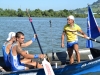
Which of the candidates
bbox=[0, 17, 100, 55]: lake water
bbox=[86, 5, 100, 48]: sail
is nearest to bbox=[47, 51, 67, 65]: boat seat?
bbox=[86, 5, 100, 48]: sail

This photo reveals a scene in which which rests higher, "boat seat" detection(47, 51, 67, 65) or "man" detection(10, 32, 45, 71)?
"man" detection(10, 32, 45, 71)

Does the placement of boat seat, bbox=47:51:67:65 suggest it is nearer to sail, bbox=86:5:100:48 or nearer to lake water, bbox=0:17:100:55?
sail, bbox=86:5:100:48

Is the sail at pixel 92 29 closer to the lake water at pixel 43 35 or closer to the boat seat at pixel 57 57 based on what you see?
the boat seat at pixel 57 57

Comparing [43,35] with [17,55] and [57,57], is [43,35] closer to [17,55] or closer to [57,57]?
[57,57]

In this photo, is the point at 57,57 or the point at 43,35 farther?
the point at 43,35

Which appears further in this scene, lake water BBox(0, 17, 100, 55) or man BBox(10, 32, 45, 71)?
lake water BBox(0, 17, 100, 55)

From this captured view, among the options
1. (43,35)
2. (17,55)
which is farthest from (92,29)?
(43,35)

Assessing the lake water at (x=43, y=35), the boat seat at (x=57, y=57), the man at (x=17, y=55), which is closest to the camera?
the man at (x=17, y=55)

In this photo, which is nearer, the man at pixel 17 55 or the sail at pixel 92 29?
the man at pixel 17 55

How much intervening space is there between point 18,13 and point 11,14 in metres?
1.61

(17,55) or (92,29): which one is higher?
(92,29)

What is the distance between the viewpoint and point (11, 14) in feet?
220

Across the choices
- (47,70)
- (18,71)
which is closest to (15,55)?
(18,71)

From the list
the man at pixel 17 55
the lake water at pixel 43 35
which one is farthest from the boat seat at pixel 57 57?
the man at pixel 17 55
